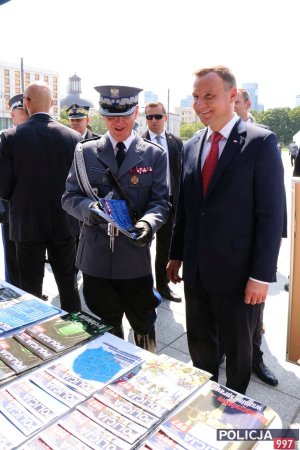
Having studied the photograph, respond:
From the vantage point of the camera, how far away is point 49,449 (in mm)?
996

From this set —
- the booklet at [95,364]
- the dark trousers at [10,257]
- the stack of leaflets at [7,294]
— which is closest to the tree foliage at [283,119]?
the dark trousers at [10,257]

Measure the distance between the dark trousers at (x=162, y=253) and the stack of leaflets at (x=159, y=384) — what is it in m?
2.51

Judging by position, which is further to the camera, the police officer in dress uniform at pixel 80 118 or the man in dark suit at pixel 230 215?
the police officer in dress uniform at pixel 80 118

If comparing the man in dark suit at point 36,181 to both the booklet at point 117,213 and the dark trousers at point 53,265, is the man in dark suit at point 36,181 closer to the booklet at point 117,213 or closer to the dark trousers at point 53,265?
the dark trousers at point 53,265

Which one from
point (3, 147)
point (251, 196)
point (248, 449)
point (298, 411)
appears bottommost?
point (298, 411)

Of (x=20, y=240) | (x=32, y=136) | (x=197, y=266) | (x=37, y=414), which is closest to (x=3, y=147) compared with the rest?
(x=32, y=136)

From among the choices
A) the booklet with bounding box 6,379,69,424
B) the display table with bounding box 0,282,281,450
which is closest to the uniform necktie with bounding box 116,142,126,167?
the display table with bounding box 0,282,281,450

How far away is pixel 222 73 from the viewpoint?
1829mm

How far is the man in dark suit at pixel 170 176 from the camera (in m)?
3.89

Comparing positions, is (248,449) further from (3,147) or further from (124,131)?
(3,147)

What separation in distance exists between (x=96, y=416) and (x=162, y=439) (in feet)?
0.66

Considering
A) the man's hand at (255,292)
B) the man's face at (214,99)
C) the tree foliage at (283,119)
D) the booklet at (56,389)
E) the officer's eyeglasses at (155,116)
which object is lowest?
the booklet at (56,389)

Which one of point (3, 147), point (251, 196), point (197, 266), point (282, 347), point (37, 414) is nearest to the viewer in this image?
point (37, 414)

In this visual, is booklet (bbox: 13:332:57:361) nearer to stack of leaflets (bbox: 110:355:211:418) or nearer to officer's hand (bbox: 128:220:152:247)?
stack of leaflets (bbox: 110:355:211:418)
